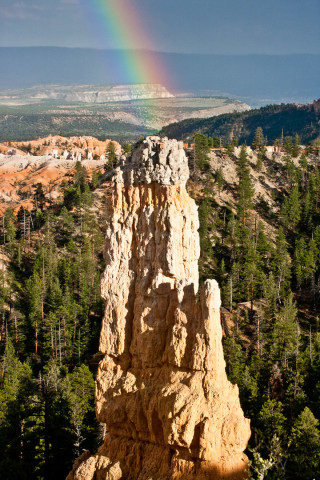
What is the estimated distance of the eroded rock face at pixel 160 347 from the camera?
1784 centimetres

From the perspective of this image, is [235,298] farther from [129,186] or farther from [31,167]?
[31,167]

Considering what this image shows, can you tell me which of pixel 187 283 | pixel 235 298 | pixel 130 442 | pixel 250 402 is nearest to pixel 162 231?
pixel 187 283

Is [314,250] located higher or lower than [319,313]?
higher

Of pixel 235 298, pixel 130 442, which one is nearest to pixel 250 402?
pixel 130 442

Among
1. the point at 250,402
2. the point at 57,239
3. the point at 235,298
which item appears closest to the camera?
the point at 250,402

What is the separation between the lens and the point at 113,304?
2086cm

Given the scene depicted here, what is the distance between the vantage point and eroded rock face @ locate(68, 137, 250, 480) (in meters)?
17.8

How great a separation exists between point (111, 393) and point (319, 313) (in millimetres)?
50695

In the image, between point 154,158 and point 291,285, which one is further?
point 291,285

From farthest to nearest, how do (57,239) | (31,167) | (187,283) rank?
(31,167) < (57,239) < (187,283)

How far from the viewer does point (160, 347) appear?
20.0 m

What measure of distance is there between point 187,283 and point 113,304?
11.3ft

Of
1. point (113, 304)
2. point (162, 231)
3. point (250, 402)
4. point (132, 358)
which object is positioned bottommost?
point (250, 402)

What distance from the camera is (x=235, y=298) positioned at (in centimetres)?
6306
